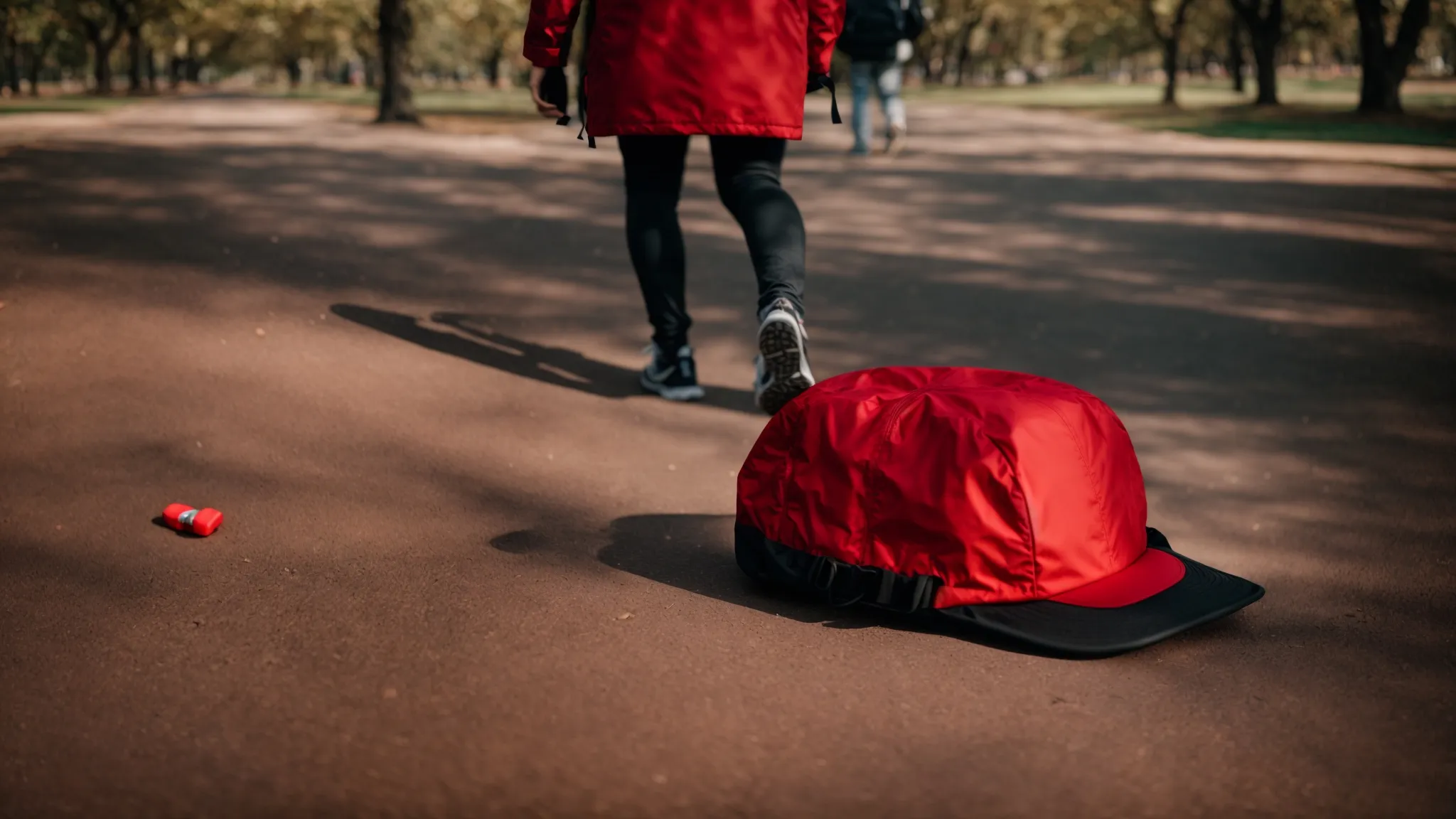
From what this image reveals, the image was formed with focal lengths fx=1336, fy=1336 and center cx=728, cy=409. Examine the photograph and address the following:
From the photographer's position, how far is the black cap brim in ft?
9.61

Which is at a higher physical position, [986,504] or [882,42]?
[882,42]

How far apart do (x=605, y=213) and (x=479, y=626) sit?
7.11m

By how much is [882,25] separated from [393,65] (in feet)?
39.1

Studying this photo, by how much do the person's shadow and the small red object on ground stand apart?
202cm

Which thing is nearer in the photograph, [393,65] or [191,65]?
[393,65]

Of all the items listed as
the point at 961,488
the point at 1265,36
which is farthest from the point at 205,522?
the point at 1265,36

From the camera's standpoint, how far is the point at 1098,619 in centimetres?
302

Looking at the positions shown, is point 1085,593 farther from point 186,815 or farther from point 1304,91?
point 1304,91

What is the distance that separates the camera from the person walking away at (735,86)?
185 inches

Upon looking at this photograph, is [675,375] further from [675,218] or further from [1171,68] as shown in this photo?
[1171,68]

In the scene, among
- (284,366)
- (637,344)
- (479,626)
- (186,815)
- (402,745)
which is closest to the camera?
(186,815)

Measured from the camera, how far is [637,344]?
6383mm

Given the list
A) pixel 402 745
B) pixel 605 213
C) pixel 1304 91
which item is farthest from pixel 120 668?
pixel 1304 91

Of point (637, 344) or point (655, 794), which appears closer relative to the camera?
point (655, 794)
